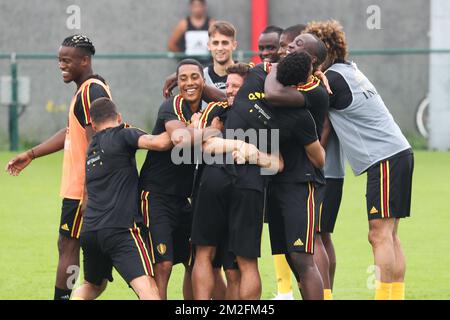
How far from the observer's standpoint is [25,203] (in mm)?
16016

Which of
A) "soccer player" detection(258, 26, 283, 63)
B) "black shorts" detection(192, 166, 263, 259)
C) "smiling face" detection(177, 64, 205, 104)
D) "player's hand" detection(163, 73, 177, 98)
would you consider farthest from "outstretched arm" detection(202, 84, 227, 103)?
"soccer player" detection(258, 26, 283, 63)

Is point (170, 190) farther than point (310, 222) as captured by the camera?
Yes

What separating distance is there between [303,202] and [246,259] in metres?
0.60

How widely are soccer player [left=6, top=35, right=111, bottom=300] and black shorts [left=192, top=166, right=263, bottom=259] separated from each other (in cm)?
102

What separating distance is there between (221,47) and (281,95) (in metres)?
2.39

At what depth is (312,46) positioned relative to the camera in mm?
9398

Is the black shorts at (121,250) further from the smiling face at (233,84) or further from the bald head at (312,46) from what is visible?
the bald head at (312,46)

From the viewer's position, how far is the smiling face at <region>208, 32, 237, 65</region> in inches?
438

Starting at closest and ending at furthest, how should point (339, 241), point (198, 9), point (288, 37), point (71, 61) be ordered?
point (71, 61)
point (288, 37)
point (339, 241)
point (198, 9)

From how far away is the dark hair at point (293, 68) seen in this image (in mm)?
8844

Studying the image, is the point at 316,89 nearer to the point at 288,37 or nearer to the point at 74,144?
the point at 288,37

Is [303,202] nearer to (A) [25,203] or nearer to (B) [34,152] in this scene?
Result: (B) [34,152]

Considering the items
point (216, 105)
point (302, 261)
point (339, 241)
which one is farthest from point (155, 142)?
point (339, 241)
